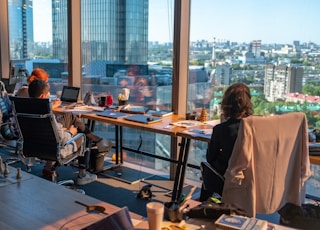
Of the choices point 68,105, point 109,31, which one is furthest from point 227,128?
point 109,31

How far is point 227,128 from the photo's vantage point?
2713 millimetres

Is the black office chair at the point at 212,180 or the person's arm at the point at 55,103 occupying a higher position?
the person's arm at the point at 55,103

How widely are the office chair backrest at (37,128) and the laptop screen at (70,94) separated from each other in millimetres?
1448

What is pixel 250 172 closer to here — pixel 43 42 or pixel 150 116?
pixel 150 116

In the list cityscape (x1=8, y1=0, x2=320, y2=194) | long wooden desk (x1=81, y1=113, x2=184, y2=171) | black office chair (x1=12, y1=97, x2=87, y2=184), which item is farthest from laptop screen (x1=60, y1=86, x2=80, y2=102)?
black office chair (x1=12, y1=97, x2=87, y2=184)

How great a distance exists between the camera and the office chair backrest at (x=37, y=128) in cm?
347

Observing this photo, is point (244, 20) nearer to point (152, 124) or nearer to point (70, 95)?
point (152, 124)

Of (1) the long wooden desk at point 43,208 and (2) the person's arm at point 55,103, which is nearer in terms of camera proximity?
(1) the long wooden desk at point 43,208

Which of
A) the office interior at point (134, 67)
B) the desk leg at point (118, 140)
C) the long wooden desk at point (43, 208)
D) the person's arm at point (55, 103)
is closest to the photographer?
the long wooden desk at point (43, 208)

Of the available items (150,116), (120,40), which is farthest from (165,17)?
(150,116)

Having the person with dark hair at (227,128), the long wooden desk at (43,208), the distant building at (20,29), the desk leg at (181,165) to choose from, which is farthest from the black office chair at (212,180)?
the distant building at (20,29)

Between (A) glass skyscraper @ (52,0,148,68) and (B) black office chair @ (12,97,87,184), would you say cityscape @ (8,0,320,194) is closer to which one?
(A) glass skyscraper @ (52,0,148,68)

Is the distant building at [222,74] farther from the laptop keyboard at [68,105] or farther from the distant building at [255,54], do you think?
the laptop keyboard at [68,105]

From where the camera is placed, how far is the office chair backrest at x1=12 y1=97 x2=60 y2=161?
11.4ft
